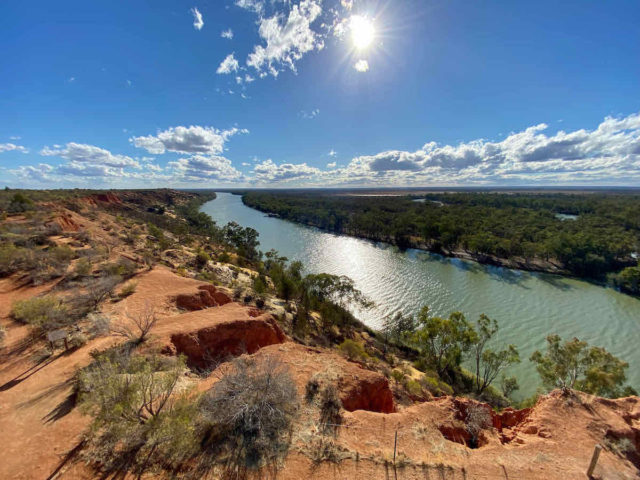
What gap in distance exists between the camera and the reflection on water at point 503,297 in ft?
96.1

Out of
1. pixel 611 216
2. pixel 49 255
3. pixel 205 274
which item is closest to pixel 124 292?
pixel 49 255

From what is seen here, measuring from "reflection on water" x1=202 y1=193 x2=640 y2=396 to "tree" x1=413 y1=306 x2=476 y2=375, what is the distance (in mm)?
6862

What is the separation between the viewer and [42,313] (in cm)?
1402

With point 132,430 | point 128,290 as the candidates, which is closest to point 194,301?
point 128,290

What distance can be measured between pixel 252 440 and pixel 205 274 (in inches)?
1108

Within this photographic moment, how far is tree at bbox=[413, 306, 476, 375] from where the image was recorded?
21.5m

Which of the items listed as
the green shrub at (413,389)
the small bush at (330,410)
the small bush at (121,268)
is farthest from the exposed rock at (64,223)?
the green shrub at (413,389)

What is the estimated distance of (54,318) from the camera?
1424cm

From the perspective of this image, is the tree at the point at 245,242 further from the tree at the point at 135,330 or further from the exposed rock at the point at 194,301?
the tree at the point at 135,330

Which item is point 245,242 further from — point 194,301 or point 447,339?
point 447,339

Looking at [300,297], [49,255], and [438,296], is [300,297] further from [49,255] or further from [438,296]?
[49,255]

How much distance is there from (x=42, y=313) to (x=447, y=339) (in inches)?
1105

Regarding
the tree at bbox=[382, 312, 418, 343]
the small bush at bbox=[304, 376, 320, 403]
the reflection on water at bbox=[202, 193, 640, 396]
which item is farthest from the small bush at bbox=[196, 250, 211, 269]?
the small bush at bbox=[304, 376, 320, 403]

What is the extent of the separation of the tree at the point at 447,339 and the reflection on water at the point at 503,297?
6.86 metres
